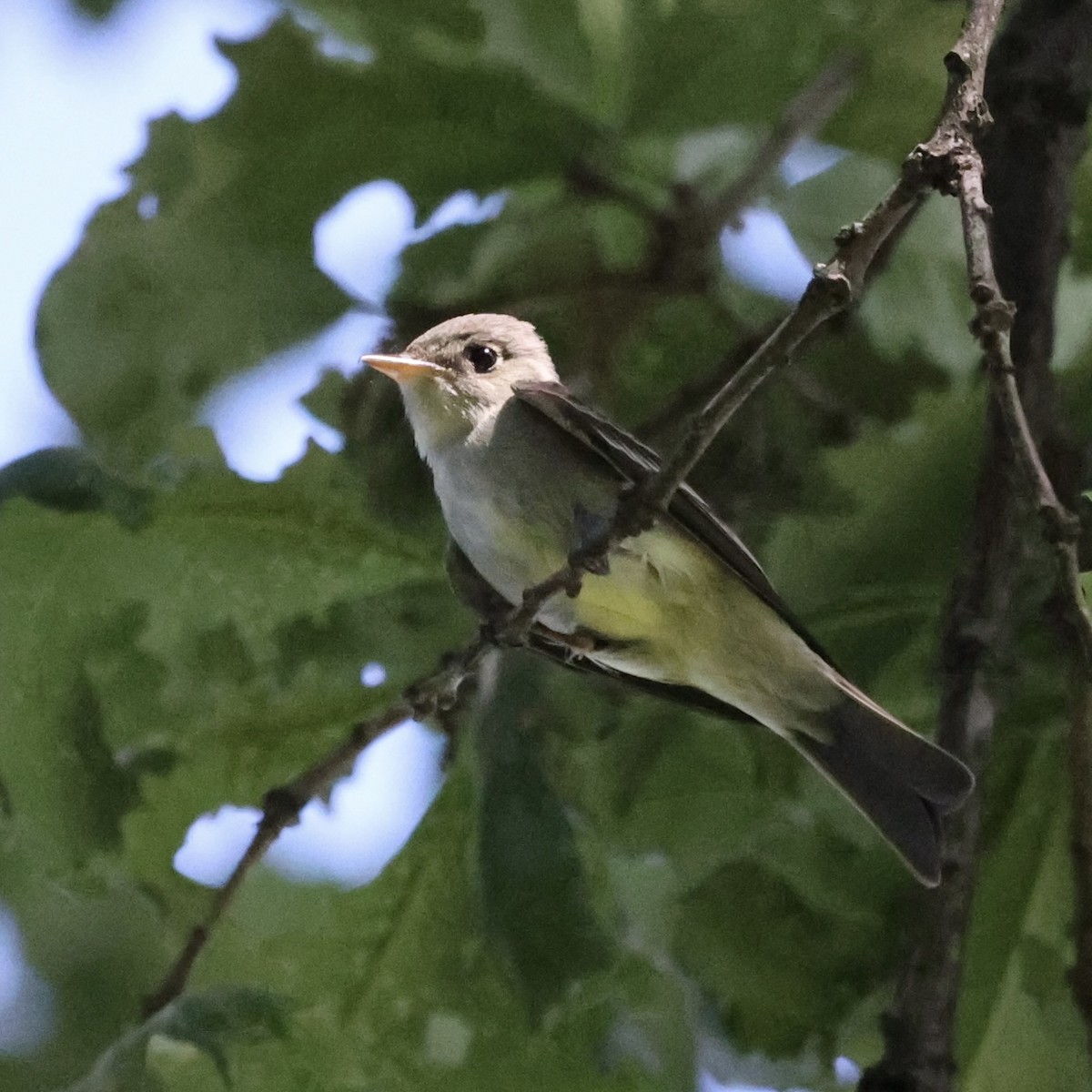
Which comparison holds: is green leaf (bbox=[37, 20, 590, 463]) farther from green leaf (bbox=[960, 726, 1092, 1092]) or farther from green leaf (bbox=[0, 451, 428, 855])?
green leaf (bbox=[960, 726, 1092, 1092])

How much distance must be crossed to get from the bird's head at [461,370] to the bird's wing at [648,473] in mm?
127

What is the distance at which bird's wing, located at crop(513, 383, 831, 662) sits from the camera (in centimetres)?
192

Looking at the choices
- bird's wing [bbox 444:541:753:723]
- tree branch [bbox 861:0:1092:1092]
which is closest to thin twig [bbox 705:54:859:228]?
tree branch [bbox 861:0:1092:1092]

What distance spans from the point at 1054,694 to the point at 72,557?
1.08 m

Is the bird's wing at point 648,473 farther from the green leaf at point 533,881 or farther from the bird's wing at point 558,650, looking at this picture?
the green leaf at point 533,881

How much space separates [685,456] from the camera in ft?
4.43

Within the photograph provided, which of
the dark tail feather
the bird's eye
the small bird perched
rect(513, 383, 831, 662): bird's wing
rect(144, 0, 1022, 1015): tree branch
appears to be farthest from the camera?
the bird's eye

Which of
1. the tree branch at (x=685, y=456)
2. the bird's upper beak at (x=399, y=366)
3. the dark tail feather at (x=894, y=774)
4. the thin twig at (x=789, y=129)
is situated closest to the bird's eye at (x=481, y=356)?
the bird's upper beak at (x=399, y=366)

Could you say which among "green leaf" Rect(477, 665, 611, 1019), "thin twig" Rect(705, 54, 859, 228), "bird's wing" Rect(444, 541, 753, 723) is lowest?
"green leaf" Rect(477, 665, 611, 1019)

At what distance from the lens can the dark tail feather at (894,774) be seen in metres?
1.72

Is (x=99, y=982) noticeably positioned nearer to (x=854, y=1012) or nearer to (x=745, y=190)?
(x=854, y=1012)

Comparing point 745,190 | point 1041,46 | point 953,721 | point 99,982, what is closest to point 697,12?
point 745,190

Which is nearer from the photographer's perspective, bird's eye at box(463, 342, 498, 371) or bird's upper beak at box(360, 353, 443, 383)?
bird's upper beak at box(360, 353, 443, 383)

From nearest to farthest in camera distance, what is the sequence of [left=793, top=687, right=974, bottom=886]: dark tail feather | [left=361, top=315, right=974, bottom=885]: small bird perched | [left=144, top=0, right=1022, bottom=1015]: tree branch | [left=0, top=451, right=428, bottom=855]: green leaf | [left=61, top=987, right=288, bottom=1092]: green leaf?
1. [left=144, top=0, right=1022, bottom=1015]: tree branch
2. [left=61, top=987, right=288, bottom=1092]: green leaf
3. [left=793, top=687, right=974, bottom=886]: dark tail feather
4. [left=0, top=451, right=428, bottom=855]: green leaf
5. [left=361, top=315, right=974, bottom=885]: small bird perched
